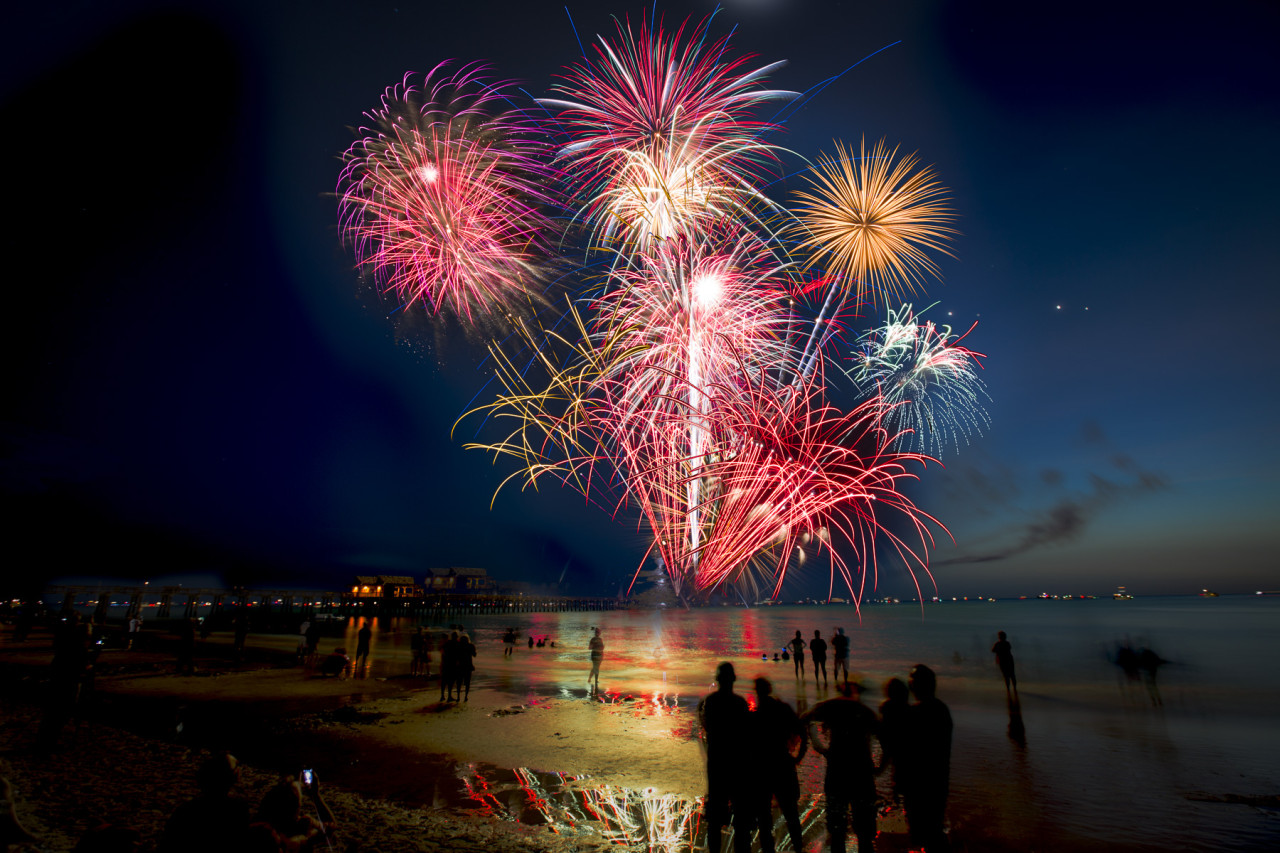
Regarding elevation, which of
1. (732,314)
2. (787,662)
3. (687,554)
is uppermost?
(732,314)

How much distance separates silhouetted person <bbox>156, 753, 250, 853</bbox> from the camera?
3.07 metres

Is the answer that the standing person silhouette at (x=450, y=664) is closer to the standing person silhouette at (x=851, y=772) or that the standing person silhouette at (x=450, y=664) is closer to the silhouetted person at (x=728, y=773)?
the silhouetted person at (x=728, y=773)

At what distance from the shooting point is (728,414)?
14094 mm

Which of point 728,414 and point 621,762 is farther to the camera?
point 728,414

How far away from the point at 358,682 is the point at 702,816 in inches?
493

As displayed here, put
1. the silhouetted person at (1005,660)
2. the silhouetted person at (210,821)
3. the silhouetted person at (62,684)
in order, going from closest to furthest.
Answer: the silhouetted person at (210,821), the silhouetted person at (62,684), the silhouetted person at (1005,660)

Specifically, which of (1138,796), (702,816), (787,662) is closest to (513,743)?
(702,816)

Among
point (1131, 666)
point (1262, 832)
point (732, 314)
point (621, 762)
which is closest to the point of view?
point (1262, 832)

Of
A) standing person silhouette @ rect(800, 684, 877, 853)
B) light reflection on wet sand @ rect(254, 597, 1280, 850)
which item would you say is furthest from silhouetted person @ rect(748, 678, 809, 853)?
light reflection on wet sand @ rect(254, 597, 1280, 850)

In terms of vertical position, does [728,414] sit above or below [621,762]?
above

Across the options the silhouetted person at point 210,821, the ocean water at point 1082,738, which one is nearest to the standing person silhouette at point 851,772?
the ocean water at point 1082,738

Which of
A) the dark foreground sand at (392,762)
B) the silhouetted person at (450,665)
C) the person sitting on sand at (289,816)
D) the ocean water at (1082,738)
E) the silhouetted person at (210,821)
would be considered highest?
the silhouetted person at (210,821)

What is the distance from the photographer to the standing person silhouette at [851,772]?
4.82 meters

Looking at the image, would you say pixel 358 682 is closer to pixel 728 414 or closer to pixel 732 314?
pixel 728 414
